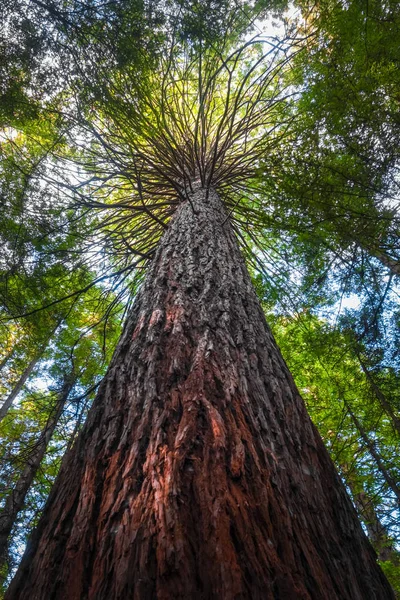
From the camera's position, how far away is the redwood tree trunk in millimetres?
798

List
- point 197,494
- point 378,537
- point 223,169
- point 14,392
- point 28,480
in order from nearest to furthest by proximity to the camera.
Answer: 1. point 197,494
2. point 28,480
3. point 378,537
4. point 223,169
5. point 14,392

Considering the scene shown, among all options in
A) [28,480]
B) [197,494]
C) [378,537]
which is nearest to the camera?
[197,494]

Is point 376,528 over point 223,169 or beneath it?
beneath

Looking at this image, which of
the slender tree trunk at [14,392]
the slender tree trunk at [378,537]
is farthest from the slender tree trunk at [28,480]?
the slender tree trunk at [378,537]

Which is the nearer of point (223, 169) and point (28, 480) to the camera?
point (28, 480)

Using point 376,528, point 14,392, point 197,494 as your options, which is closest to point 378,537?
point 376,528

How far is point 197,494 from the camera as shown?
3.07ft

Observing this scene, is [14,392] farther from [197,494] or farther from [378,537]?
[197,494]

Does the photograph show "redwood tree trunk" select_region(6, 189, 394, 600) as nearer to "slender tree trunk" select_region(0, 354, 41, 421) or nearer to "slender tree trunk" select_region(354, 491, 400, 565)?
"slender tree trunk" select_region(354, 491, 400, 565)

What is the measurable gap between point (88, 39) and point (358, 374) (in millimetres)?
5556

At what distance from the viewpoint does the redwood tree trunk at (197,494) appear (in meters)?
0.80

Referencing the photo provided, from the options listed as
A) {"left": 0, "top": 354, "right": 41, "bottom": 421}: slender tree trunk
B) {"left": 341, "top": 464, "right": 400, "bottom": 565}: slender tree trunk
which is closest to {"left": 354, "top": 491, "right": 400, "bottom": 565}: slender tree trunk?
{"left": 341, "top": 464, "right": 400, "bottom": 565}: slender tree trunk

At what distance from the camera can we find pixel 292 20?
436cm

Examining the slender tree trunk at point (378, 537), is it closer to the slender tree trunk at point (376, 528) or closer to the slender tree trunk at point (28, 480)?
the slender tree trunk at point (376, 528)
